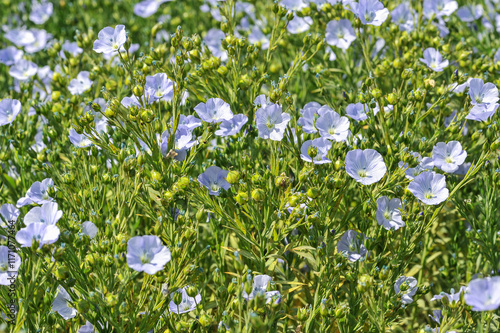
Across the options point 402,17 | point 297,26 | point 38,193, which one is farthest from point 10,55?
point 402,17

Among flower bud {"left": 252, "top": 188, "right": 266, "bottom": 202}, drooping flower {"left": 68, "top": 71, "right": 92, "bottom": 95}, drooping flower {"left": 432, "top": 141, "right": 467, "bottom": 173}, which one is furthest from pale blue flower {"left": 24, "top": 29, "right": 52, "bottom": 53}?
drooping flower {"left": 432, "top": 141, "right": 467, "bottom": 173}

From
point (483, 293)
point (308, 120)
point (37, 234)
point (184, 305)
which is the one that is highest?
point (37, 234)

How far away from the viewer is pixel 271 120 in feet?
8.63

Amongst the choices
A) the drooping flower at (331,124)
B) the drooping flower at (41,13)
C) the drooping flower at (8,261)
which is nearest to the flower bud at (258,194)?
the drooping flower at (331,124)

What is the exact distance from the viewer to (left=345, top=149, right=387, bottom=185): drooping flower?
8.34 feet

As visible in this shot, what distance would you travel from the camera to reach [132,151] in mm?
2805

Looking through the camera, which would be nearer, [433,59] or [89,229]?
[89,229]

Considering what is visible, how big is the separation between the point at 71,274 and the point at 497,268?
220 cm

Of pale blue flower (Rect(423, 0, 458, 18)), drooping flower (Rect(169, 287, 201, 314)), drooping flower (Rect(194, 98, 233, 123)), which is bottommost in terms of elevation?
drooping flower (Rect(169, 287, 201, 314))

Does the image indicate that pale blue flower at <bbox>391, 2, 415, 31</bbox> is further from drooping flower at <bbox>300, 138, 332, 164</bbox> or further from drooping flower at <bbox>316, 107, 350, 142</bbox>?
drooping flower at <bbox>300, 138, 332, 164</bbox>

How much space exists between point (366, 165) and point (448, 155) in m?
0.52

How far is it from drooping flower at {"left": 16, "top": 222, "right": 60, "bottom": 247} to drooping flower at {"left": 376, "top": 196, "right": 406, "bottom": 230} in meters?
1.56

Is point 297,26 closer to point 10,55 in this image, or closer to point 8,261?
point 10,55

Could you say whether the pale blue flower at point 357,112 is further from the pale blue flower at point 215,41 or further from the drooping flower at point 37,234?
the pale blue flower at point 215,41
